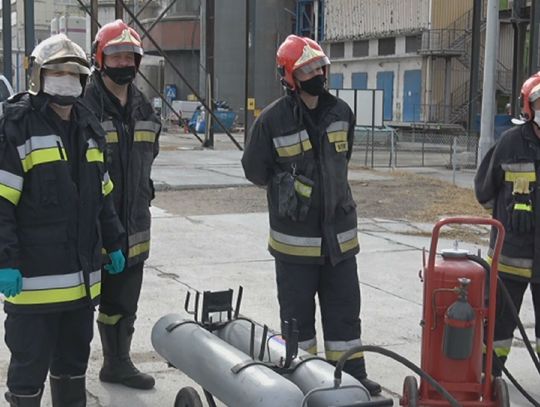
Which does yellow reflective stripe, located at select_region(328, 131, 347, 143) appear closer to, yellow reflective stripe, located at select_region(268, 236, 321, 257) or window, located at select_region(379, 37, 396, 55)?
yellow reflective stripe, located at select_region(268, 236, 321, 257)

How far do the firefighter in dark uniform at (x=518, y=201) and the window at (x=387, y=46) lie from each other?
34.8 metres

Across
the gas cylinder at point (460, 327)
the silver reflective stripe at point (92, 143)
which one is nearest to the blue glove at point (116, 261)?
the silver reflective stripe at point (92, 143)

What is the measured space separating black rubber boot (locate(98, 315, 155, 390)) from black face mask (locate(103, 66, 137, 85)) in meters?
1.40

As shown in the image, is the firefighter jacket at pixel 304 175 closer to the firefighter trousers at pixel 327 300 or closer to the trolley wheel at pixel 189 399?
the firefighter trousers at pixel 327 300

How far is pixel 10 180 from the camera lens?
12.0 ft

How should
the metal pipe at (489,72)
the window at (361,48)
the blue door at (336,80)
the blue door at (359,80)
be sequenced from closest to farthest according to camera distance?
the metal pipe at (489,72), the window at (361,48), the blue door at (359,80), the blue door at (336,80)

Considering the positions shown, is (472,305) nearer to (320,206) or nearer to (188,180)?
(320,206)

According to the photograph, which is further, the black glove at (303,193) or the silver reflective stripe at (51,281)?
the black glove at (303,193)

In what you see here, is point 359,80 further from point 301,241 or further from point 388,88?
point 301,241

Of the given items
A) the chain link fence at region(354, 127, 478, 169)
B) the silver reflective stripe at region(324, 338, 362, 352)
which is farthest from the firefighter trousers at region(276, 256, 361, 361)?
the chain link fence at region(354, 127, 478, 169)

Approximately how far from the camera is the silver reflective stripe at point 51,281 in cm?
375

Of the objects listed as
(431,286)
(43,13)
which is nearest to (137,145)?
(431,286)

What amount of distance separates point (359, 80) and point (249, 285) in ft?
115

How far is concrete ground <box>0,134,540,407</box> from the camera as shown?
507cm
